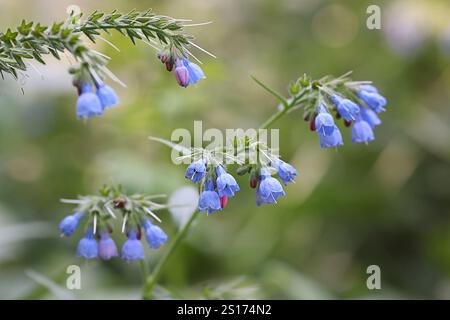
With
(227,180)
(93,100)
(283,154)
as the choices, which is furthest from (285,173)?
(283,154)

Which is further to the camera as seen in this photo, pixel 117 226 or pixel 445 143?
pixel 445 143

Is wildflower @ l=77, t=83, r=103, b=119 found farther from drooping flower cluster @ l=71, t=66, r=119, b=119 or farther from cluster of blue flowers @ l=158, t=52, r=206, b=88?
cluster of blue flowers @ l=158, t=52, r=206, b=88

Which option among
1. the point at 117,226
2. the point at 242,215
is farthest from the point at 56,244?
the point at 242,215

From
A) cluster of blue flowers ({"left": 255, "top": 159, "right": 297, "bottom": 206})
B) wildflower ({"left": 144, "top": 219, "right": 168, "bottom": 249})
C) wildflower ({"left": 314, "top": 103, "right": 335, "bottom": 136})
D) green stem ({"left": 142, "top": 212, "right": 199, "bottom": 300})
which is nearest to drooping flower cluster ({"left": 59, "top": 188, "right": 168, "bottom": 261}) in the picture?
wildflower ({"left": 144, "top": 219, "right": 168, "bottom": 249})

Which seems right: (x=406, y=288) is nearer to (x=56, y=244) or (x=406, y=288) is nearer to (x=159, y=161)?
(x=159, y=161)

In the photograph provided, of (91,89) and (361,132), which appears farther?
(361,132)

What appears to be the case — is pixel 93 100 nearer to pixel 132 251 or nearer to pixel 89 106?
pixel 89 106
